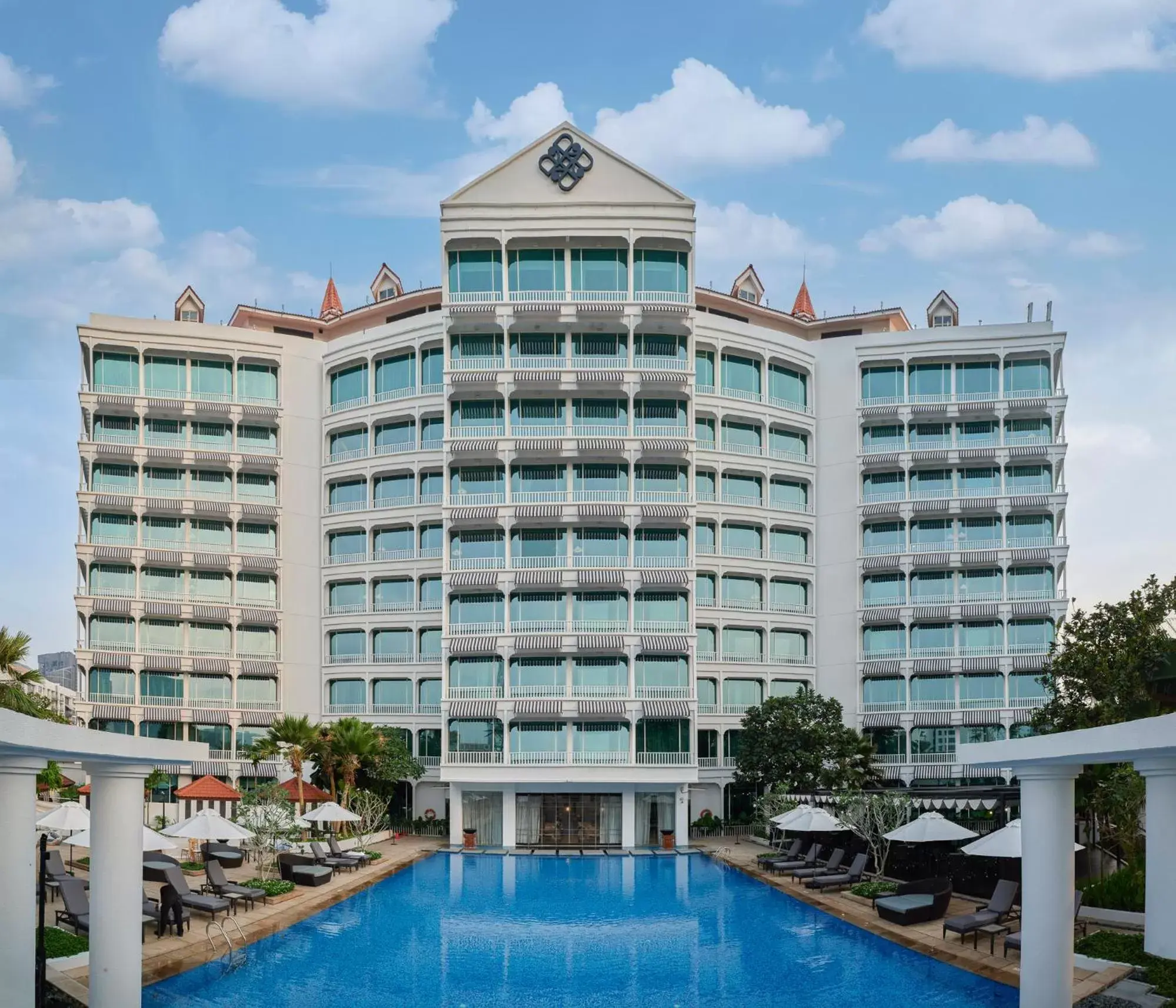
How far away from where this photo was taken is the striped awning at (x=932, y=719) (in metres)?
56.0

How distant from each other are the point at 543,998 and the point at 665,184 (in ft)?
123

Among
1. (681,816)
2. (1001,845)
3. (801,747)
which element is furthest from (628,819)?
(1001,845)

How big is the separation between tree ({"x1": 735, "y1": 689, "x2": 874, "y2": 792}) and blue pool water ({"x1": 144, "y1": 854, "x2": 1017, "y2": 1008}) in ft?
45.9

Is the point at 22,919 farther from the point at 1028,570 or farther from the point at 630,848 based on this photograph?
the point at 1028,570

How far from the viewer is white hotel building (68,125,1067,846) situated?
50.2 meters

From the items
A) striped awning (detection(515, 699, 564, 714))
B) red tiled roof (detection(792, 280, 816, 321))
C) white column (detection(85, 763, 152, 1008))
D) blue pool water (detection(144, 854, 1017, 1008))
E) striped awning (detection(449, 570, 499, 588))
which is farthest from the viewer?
red tiled roof (detection(792, 280, 816, 321))

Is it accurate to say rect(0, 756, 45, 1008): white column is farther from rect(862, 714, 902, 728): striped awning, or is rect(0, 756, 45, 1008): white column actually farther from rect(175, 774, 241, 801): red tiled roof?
rect(862, 714, 902, 728): striped awning

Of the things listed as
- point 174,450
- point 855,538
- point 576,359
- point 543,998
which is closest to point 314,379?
point 174,450

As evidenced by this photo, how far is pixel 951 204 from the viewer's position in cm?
4550

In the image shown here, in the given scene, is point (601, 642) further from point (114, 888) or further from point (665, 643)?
point (114, 888)

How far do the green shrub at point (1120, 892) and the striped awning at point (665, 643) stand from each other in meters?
24.7

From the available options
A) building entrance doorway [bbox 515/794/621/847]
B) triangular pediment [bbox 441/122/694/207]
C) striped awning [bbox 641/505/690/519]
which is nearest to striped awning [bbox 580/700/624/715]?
building entrance doorway [bbox 515/794/621/847]

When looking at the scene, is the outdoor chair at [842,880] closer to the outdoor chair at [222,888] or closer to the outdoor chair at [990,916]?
the outdoor chair at [990,916]

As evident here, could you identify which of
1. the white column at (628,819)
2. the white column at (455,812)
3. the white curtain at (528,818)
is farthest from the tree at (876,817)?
the white column at (455,812)
